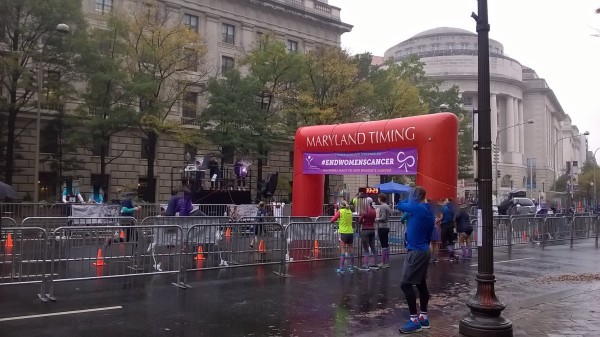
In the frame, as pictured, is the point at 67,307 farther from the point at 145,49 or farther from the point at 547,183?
the point at 547,183

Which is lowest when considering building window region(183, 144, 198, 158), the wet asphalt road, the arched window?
the wet asphalt road

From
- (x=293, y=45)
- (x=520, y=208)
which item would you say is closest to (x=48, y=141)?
(x=293, y=45)

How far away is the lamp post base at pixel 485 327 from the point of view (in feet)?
21.9

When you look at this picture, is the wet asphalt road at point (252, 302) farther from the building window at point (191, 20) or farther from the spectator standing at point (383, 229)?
the building window at point (191, 20)

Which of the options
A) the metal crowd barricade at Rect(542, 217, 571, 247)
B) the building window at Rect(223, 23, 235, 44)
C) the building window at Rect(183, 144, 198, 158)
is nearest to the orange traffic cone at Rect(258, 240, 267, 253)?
the metal crowd barricade at Rect(542, 217, 571, 247)

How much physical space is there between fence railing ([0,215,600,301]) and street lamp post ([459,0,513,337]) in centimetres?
557

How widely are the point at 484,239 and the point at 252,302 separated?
4.09 meters

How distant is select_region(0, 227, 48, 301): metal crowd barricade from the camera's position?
9117mm

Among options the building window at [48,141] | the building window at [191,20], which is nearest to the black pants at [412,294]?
the building window at [48,141]

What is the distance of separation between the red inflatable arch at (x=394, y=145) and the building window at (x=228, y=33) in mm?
26314

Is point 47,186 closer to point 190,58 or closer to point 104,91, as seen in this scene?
point 104,91

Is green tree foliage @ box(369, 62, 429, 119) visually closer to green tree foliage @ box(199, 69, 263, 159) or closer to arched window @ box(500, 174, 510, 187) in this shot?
green tree foliage @ box(199, 69, 263, 159)

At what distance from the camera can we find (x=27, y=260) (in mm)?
9383

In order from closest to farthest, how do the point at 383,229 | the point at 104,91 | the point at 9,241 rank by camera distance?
the point at 9,241
the point at 383,229
the point at 104,91
